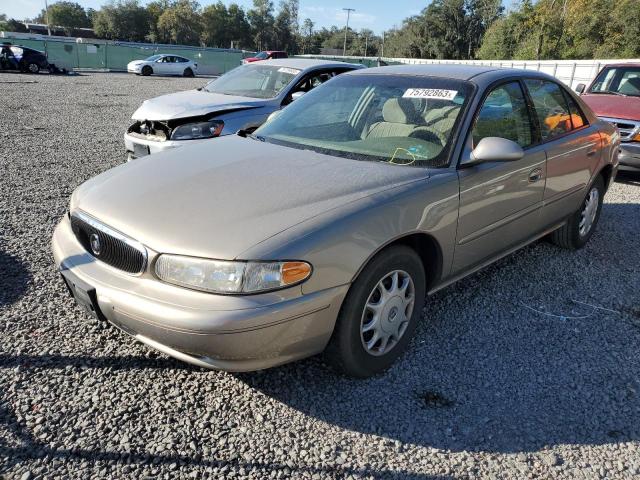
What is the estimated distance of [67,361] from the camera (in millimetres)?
2889

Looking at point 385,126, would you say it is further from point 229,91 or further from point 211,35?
point 211,35

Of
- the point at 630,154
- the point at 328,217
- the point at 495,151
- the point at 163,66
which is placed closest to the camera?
the point at 328,217

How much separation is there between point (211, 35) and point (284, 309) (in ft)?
345

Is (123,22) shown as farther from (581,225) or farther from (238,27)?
(581,225)

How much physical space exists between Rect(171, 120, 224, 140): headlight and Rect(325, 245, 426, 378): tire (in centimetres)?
399

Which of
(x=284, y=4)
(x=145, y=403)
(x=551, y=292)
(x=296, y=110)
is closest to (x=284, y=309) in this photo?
(x=145, y=403)

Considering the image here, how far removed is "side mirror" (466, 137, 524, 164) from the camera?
3.03m

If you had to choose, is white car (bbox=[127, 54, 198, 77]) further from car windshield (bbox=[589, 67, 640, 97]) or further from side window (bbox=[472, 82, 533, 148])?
side window (bbox=[472, 82, 533, 148])

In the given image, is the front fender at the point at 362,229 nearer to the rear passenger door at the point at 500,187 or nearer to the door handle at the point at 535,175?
the rear passenger door at the point at 500,187

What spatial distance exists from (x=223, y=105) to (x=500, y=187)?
4106 mm

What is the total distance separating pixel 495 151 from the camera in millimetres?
3029

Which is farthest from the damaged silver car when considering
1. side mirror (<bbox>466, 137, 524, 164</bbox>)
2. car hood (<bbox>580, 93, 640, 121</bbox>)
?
car hood (<bbox>580, 93, 640, 121</bbox>)

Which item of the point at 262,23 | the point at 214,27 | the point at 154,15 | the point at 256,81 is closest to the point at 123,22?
the point at 154,15

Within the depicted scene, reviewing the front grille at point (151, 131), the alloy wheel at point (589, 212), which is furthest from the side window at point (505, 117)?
the front grille at point (151, 131)
